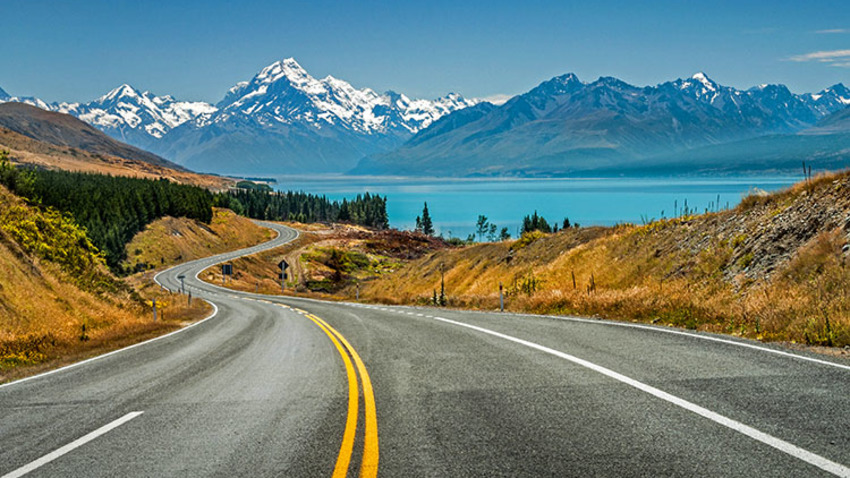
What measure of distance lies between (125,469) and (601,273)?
23934 millimetres

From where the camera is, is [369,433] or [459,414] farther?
[459,414]

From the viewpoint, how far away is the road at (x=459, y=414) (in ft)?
16.4

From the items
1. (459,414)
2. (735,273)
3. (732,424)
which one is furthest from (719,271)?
(459,414)

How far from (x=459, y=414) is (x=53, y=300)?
1735 cm

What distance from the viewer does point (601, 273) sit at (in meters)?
26.4

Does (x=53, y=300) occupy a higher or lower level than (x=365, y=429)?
lower

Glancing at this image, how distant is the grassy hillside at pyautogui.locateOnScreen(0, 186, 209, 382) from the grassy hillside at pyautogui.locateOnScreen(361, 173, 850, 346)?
1378cm

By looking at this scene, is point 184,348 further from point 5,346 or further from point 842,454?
point 842,454

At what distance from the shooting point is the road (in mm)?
5008

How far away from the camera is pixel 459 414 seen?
6.42 m

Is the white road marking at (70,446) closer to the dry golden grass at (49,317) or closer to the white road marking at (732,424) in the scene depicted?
the dry golden grass at (49,317)

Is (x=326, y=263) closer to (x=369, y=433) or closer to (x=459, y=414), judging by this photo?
(x=459, y=414)

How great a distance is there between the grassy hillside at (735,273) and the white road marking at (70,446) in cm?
1048

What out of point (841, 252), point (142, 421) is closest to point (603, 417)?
point (142, 421)
